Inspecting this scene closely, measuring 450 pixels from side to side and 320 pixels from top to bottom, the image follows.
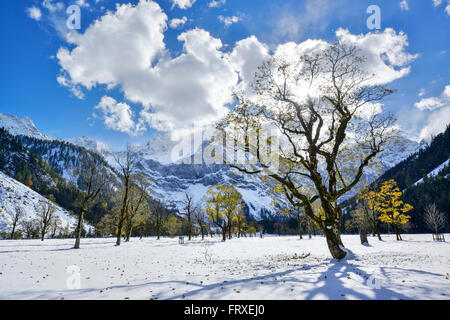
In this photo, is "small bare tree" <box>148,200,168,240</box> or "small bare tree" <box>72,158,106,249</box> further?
"small bare tree" <box>148,200,168,240</box>

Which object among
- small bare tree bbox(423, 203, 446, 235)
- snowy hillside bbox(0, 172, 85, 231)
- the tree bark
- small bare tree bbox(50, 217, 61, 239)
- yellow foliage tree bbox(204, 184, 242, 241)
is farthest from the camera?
snowy hillside bbox(0, 172, 85, 231)

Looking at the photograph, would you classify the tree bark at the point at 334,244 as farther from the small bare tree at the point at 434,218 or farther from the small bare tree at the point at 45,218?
the small bare tree at the point at 45,218

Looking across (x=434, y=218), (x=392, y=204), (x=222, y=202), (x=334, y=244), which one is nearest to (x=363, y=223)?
(x=392, y=204)

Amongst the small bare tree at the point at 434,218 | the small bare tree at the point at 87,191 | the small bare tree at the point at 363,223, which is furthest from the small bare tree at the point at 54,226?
the small bare tree at the point at 434,218

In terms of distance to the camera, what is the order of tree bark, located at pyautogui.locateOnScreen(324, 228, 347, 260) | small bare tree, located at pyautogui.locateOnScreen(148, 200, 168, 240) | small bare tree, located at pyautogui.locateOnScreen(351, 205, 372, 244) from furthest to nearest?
small bare tree, located at pyautogui.locateOnScreen(148, 200, 168, 240) < small bare tree, located at pyautogui.locateOnScreen(351, 205, 372, 244) < tree bark, located at pyautogui.locateOnScreen(324, 228, 347, 260)

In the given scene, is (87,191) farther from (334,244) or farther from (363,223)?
(363,223)

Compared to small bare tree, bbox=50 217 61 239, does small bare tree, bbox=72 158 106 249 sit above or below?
above

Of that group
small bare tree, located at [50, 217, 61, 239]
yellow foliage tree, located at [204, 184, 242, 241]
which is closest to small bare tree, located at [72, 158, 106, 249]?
yellow foliage tree, located at [204, 184, 242, 241]

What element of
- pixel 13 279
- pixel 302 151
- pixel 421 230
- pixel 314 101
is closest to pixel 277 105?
pixel 314 101

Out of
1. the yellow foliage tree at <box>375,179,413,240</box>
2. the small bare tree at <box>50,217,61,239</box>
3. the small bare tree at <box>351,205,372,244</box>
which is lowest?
the small bare tree at <box>50,217,61,239</box>

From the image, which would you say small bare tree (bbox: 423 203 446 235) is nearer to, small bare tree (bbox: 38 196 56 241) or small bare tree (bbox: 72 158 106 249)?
small bare tree (bbox: 72 158 106 249)

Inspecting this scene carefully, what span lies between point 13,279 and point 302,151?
57.9 feet
